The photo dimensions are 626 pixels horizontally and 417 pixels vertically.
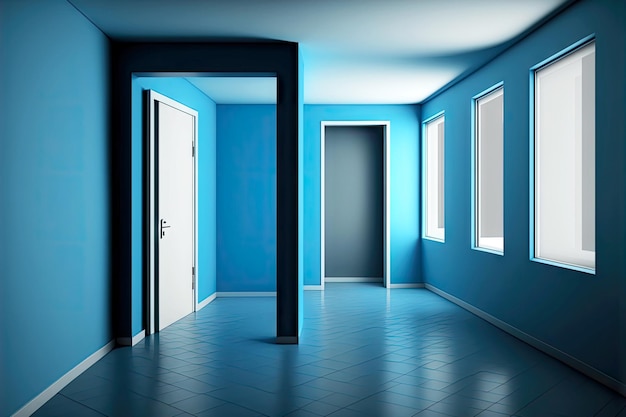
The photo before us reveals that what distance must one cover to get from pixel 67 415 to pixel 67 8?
2619mm

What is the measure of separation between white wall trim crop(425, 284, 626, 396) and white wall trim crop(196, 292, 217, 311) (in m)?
3.06

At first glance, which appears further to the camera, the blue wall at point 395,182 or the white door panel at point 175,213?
the blue wall at point 395,182

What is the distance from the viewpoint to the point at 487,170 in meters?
6.14

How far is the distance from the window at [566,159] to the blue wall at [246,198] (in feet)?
13.1

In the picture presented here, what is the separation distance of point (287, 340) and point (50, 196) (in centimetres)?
231

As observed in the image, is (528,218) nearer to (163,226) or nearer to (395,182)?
(163,226)

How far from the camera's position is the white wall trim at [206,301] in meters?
6.83

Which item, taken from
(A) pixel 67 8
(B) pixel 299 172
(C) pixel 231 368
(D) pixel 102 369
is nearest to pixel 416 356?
(C) pixel 231 368

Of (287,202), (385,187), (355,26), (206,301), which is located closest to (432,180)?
(385,187)

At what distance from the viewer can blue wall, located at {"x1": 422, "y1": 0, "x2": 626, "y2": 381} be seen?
3592 mm

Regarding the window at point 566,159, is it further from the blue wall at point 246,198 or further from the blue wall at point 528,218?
the blue wall at point 246,198

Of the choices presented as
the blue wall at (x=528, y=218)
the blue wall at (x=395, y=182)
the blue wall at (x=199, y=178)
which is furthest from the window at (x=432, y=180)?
the blue wall at (x=199, y=178)

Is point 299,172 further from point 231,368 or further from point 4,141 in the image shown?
point 4,141

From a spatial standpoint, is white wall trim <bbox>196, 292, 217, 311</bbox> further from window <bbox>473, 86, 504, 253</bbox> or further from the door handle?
window <bbox>473, 86, 504, 253</bbox>
